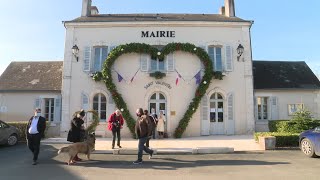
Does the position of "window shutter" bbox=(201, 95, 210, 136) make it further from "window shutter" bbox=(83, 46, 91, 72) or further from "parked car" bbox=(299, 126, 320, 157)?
"parked car" bbox=(299, 126, 320, 157)

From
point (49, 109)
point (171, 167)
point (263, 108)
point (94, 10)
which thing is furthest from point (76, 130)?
point (94, 10)

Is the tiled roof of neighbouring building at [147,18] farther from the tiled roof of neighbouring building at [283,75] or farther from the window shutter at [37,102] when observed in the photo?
the window shutter at [37,102]

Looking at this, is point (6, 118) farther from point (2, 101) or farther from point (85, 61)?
point (85, 61)

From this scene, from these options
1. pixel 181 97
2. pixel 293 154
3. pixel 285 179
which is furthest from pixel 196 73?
pixel 285 179

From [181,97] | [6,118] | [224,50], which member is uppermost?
[224,50]

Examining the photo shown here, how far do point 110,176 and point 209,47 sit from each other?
1263cm

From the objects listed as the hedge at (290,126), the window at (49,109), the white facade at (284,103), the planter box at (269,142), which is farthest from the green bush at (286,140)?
the window at (49,109)

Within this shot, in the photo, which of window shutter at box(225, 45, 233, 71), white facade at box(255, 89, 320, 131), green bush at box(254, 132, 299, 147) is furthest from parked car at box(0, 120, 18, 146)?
white facade at box(255, 89, 320, 131)

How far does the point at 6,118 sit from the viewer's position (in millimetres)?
18875

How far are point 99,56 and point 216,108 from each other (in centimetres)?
748

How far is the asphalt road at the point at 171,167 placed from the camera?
295 inches

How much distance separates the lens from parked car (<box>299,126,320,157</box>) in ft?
31.8

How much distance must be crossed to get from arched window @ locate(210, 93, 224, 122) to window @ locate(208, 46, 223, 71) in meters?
1.59

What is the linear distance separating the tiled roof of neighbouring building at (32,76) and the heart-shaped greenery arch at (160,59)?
355cm
